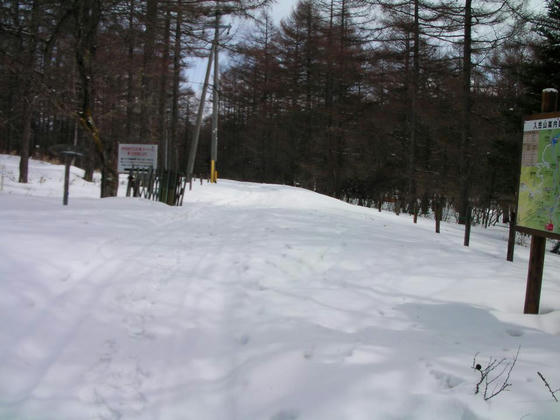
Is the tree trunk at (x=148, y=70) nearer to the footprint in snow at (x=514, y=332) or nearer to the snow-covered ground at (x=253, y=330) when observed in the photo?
the snow-covered ground at (x=253, y=330)

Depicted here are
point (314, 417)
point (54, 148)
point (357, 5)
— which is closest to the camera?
point (314, 417)

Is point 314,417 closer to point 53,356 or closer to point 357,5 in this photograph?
point 53,356

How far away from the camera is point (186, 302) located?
172 inches

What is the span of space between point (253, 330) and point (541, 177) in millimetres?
3204

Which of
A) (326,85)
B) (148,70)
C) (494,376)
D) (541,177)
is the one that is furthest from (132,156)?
(326,85)

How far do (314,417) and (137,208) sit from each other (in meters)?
8.38

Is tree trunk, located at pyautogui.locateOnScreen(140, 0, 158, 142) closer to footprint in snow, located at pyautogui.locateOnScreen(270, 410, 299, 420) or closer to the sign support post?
the sign support post

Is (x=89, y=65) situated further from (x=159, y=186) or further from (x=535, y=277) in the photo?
(x=535, y=277)

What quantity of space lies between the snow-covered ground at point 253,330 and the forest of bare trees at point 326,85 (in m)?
4.90

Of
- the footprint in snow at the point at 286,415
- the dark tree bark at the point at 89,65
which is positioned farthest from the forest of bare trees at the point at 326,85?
the footprint in snow at the point at 286,415

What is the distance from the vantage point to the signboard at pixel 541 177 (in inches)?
158

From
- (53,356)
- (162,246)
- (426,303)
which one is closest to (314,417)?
(53,356)

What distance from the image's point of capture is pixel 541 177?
13.8ft

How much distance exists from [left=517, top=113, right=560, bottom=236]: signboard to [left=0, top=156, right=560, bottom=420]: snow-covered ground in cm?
99
